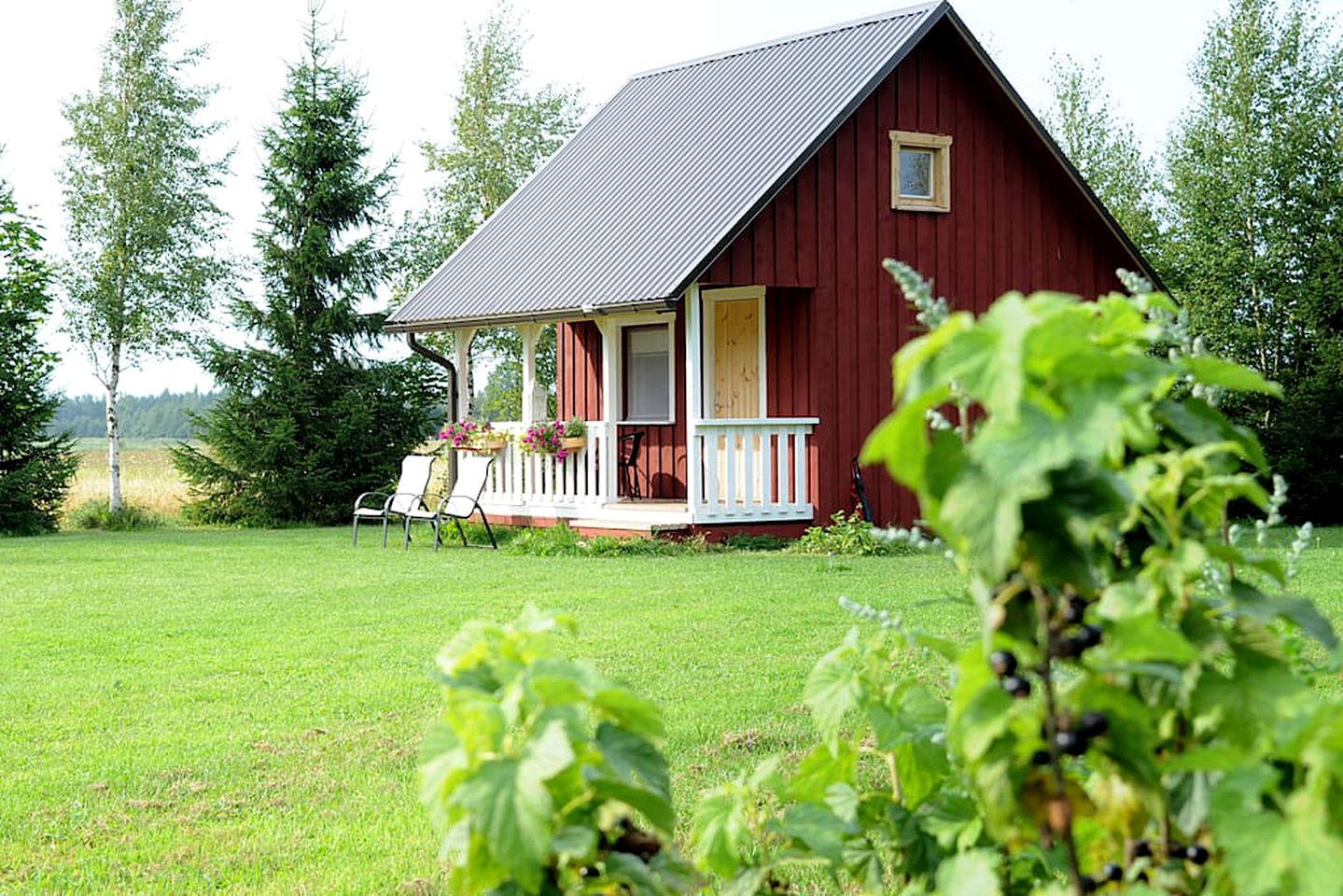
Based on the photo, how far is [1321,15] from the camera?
2403 centimetres

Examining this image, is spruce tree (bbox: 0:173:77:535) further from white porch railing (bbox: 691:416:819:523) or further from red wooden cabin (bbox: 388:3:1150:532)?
white porch railing (bbox: 691:416:819:523)

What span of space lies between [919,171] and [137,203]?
16.9 meters

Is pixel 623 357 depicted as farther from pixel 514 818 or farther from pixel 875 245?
pixel 514 818

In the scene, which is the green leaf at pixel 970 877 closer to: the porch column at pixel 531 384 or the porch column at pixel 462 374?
the porch column at pixel 531 384

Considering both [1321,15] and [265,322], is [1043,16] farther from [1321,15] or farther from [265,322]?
[265,322]

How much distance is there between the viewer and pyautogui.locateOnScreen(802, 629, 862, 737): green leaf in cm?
240

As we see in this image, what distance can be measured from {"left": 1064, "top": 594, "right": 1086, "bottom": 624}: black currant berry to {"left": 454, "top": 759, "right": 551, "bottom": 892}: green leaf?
1.90 feet

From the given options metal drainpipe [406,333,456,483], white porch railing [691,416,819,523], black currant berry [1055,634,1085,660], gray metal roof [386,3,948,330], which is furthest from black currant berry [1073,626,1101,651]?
metal drainpipe [406,333,456,483]

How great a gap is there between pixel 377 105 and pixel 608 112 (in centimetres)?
515

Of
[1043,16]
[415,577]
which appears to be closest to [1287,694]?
[415,577]

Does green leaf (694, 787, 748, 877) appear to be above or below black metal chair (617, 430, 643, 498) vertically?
below

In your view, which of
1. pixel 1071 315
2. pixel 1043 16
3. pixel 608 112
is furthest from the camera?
pixel 1043 16

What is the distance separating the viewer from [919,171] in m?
17.5

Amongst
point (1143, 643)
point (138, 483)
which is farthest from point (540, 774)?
point (138, 483)
